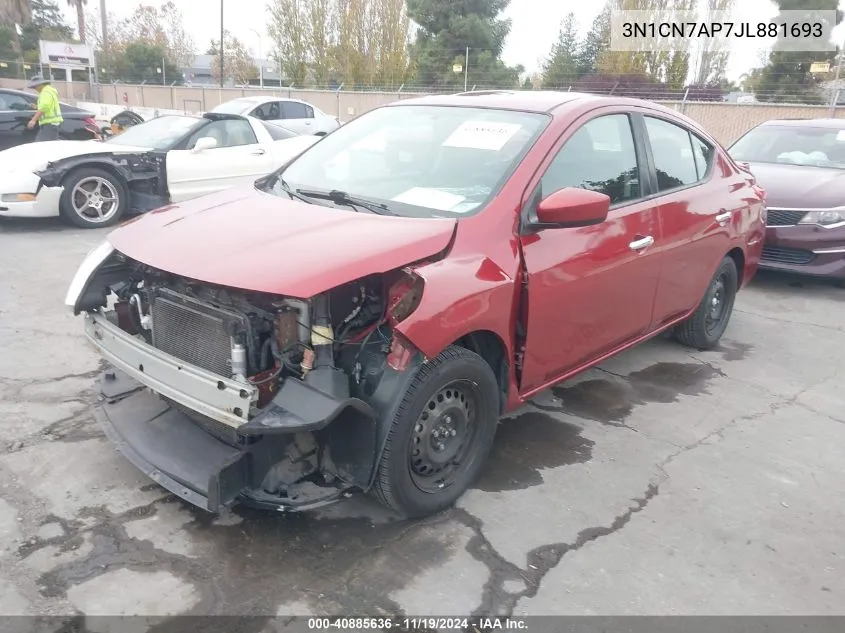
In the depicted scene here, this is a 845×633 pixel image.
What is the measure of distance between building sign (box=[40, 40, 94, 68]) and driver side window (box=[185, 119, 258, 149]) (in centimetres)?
3601

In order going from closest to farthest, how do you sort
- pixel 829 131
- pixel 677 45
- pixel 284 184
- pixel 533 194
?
pixel 533 194, pixel 284 184, pixel 829 131, pixel 677 45

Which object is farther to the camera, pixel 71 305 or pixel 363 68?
pixel 363 68

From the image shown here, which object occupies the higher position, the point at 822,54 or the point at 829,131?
the point at 822,54

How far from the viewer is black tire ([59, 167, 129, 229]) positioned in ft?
26.6

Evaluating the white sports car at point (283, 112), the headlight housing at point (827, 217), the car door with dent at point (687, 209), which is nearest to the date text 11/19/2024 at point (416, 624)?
the car door with dent at point (687, 209)

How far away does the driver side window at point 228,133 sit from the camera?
28.9ft

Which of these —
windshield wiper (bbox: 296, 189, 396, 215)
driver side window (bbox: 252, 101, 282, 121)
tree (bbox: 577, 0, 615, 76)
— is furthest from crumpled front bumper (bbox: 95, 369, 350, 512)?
tree (bbox: 577, 0, 615, 76)

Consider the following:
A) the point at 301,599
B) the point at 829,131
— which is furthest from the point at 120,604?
the point at 829,131

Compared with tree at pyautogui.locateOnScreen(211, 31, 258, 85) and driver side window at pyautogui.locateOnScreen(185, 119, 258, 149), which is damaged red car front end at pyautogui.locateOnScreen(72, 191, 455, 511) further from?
tree at pyautogui.locateOnScreen(211, 31, 258, 85)

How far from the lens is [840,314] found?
6.49 metres

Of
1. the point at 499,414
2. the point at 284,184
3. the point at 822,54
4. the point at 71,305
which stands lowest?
the point at 499,414

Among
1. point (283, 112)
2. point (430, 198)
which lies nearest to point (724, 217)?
point (430, 198)

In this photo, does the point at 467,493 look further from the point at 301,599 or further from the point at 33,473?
the point at 33,473

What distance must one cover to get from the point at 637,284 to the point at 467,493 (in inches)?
63.2
